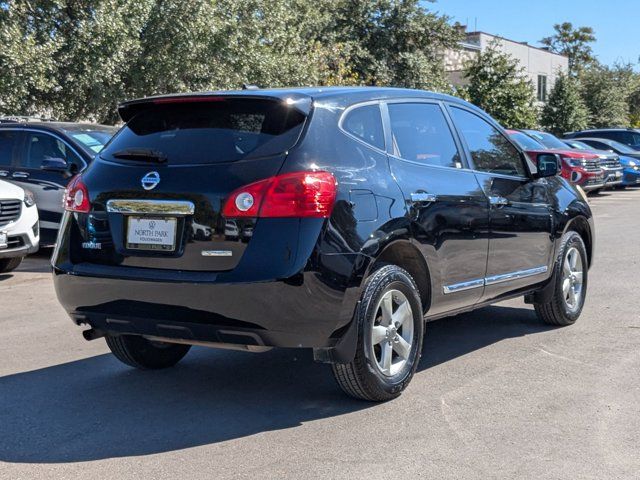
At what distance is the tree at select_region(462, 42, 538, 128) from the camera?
34.3 m

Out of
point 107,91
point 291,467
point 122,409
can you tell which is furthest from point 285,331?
point 107,91

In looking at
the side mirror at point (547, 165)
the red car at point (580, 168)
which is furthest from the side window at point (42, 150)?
the red car at point (580, 168)

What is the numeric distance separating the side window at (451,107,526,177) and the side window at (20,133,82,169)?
6530 mm

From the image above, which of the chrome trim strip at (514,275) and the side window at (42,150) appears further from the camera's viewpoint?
the side window at (42,150)

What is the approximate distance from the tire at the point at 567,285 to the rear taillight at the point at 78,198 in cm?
375

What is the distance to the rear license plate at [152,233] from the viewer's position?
486cm

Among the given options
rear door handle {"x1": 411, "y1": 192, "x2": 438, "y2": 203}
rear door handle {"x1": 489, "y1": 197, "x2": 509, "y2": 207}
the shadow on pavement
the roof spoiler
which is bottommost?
the shadow on pavement

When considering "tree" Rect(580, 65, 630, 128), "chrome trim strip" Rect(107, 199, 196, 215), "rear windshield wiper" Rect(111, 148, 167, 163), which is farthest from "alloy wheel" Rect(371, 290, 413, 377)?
"tree" Rect(580, 65, 630, 128)

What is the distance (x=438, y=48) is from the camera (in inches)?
1503

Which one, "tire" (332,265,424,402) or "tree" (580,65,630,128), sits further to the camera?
"tree" (580,65,630,128)

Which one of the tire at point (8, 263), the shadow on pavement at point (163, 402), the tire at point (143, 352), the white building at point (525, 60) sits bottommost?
the tire at point (8, 263)

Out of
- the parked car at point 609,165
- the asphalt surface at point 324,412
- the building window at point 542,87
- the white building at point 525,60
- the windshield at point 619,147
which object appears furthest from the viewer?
the building window at point 542,87

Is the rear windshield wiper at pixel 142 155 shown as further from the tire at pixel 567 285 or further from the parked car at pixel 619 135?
the parked car at pixel 619 135

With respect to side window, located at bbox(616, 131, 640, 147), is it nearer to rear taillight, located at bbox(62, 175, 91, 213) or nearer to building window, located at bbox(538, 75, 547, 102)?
building window, located at bbox(538, 75, 547, 102)
